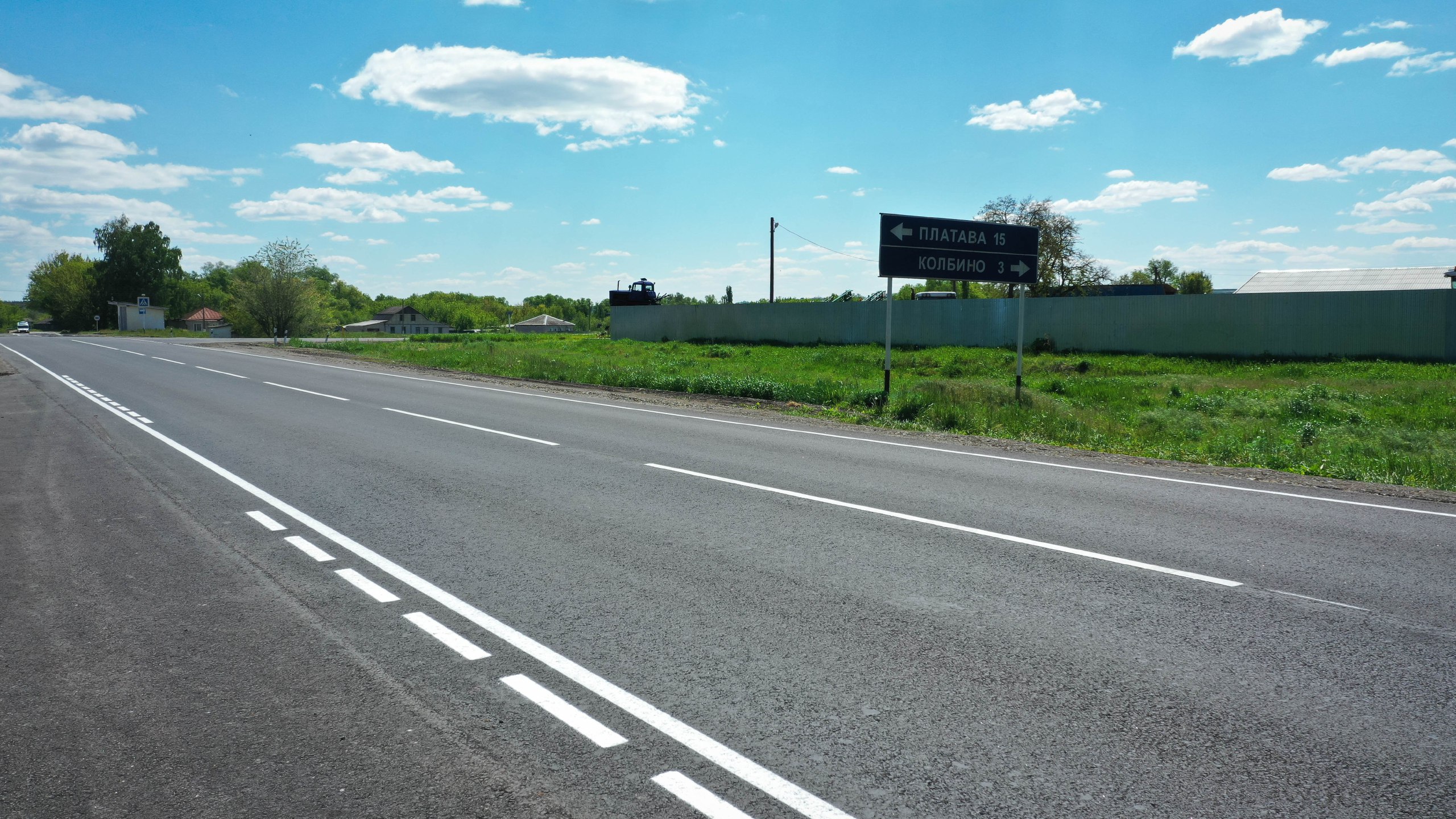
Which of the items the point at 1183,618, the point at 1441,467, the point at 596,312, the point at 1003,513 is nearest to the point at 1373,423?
the point at 1441,467

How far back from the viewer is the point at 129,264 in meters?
105

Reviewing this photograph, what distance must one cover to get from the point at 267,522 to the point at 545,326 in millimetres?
139858

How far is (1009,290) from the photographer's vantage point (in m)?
43.8

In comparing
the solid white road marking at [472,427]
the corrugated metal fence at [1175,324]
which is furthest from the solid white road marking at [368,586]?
the corrugated metal fence at [1175,324]

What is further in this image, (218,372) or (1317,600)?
(218,372)

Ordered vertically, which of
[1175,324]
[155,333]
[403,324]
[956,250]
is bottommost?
[155,333]

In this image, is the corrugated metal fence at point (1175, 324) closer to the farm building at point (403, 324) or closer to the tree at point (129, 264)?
the tree at point (129, 264)

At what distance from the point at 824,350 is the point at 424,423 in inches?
1051

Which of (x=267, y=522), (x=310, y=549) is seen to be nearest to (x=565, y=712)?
(x=310, y=549)

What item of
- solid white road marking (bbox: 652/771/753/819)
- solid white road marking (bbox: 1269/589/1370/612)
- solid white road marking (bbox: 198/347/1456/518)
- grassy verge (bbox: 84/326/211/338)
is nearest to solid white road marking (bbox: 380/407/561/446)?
solid white road marking (bbox: 198/347/1456/518)

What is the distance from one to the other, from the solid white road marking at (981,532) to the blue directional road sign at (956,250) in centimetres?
1077

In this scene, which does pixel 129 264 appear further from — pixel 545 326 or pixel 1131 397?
pixel 1131 397

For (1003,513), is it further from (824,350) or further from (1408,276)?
(1408,276)

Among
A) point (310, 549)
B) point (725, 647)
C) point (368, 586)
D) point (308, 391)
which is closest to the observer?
point (725, 647)
